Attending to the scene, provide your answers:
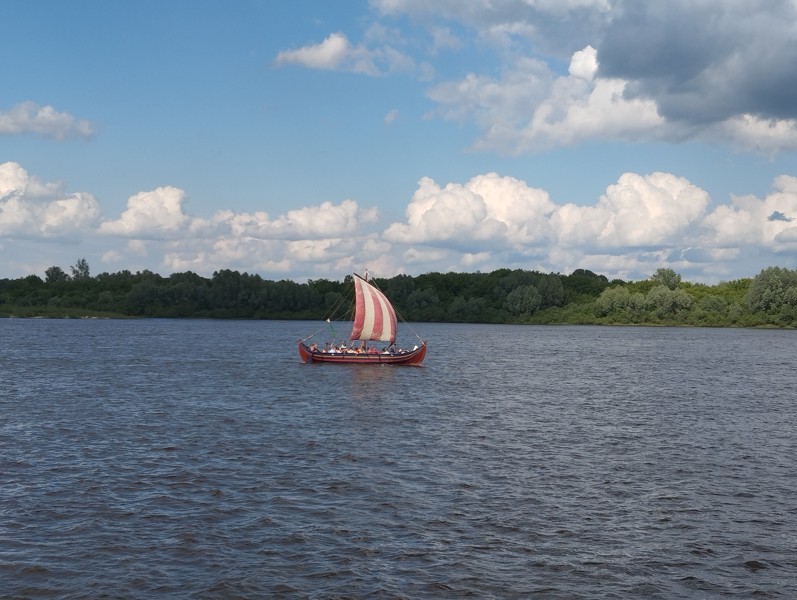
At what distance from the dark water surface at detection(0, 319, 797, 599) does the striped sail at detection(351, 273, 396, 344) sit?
1879cm

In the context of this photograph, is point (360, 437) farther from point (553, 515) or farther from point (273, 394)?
point (273, 394)

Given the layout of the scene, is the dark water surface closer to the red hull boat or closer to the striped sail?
the striped sail

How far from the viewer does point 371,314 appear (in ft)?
263

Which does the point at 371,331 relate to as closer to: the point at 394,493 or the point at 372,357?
the point at 372,357

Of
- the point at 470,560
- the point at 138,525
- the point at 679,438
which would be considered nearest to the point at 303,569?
the point at 470,560

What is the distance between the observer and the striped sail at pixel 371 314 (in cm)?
7875

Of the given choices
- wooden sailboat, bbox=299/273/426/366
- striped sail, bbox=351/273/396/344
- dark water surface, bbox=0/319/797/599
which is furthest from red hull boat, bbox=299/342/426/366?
dark water surface, bbox=0/319/797/599

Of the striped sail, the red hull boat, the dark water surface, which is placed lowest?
the dark water surface

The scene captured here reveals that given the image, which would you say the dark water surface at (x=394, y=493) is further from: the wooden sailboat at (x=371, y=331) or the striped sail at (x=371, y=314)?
the wooden sailboat at (x=371, y=331)

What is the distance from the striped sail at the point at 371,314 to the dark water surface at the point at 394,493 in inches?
740

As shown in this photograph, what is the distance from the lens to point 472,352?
4469 inches

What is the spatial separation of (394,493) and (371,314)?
52.3m

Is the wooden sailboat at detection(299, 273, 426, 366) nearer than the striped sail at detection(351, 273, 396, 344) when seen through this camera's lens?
No

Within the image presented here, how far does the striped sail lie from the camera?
7875 centimetres
